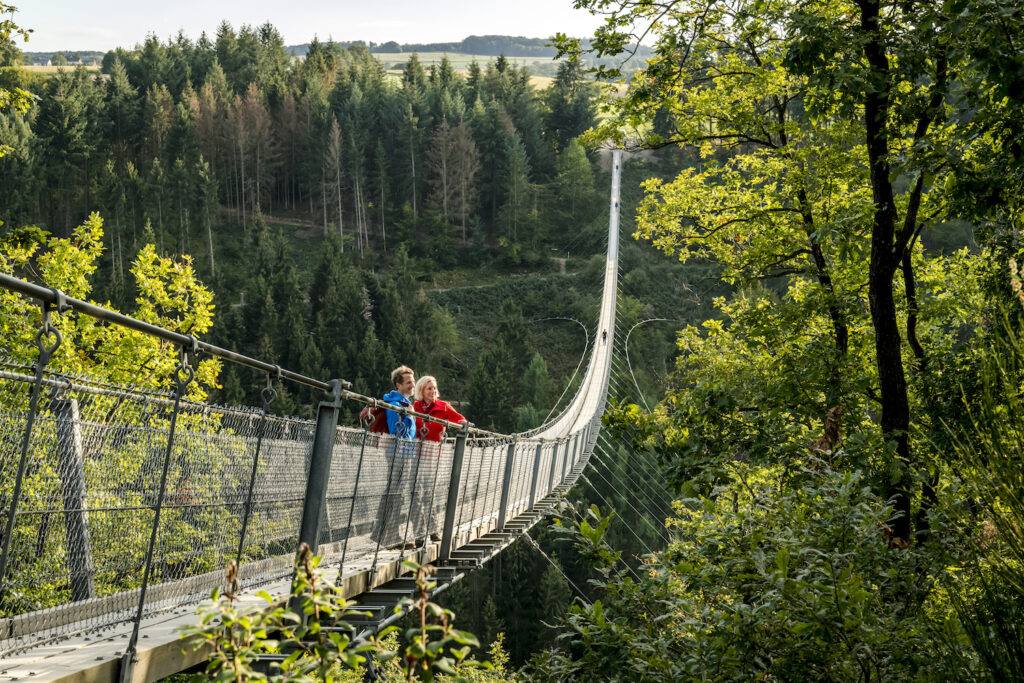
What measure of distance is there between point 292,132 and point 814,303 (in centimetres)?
7136

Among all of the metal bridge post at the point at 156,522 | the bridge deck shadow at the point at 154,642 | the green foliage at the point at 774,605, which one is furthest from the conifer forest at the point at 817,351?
the bridge deck shadow at the point at 154,642

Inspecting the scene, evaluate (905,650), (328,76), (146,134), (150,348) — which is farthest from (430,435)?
(328,76)

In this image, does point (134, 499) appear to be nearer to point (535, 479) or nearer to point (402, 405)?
point (402, 405)

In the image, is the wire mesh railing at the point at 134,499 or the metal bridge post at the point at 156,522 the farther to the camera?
the metal bridge post at the point at 156,522

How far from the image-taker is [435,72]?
3408 inches

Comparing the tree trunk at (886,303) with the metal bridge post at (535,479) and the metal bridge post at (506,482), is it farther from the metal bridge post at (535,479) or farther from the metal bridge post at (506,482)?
the metal bridge post at (535,479)

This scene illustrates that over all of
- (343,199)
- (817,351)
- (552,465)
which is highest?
(817,351)

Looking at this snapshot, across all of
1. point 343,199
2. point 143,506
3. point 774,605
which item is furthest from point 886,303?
point 343,199

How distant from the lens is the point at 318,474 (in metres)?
3.22

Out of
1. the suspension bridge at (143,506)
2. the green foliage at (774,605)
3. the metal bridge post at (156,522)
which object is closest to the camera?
the suspension bridge at (143,506)

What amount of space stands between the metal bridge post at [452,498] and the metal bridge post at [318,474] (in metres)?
2.58

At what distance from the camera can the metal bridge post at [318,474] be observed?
3.17 meters

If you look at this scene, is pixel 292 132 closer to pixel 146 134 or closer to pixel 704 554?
pixel 146 134

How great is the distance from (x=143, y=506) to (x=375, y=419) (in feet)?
8.52
